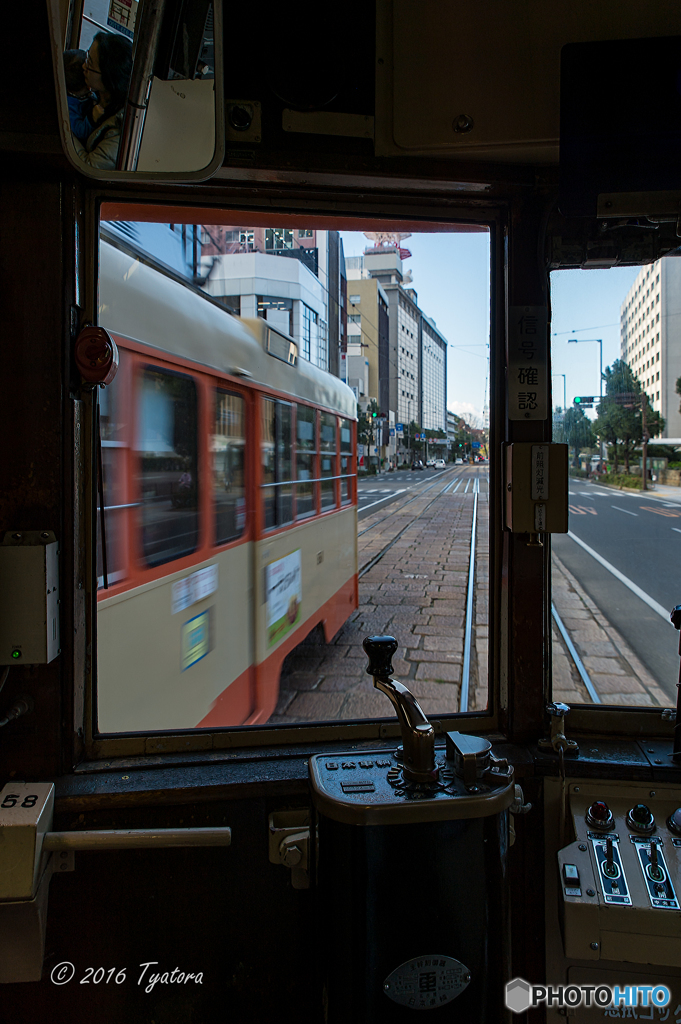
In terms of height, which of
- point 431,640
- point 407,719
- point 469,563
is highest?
point 407,719

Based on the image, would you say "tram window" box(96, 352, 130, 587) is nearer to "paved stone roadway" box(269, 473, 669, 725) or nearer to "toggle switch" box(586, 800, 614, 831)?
"paved stone roadway" box(269, 473, 669, 725)

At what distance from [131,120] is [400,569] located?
5.17 meters

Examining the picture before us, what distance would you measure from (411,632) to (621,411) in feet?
9.83

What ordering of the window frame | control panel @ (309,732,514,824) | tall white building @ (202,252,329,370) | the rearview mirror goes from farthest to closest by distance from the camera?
tall white building @ (202,252,329,370)
the window frame
the rearview mirror
control panel @ (309,732,514,824)

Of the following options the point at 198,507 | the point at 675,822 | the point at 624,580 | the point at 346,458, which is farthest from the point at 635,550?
the point at 346,458

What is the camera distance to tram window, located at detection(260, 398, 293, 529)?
122 inches

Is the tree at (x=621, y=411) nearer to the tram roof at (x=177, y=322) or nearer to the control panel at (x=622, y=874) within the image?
the control panel at (x=622, y=874)

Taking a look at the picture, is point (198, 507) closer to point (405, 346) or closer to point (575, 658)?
point (405, 346)

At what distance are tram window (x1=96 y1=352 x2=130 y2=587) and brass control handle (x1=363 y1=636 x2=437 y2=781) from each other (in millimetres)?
944

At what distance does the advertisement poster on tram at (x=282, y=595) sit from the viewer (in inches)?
127

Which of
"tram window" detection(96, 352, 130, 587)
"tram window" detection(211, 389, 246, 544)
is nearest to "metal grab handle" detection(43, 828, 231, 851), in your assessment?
"tram window" detection(96, 352, 130, 587)

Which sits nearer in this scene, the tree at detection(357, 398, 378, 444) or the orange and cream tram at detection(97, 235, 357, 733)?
the orange and cream tram at detection(97, 235, 357, 733)

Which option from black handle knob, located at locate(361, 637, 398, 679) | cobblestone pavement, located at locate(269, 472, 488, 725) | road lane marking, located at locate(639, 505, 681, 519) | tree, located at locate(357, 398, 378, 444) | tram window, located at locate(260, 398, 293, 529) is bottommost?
cobblestone pavement, located at locate(269, 472, 488, 725)

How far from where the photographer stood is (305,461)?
3.72 m
